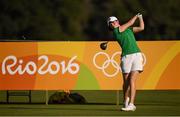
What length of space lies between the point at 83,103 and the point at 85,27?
85.7 m

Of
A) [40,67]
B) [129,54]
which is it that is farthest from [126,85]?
[40,67]

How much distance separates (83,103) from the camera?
23.9 metres

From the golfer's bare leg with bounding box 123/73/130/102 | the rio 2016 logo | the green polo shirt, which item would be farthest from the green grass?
the green polo shirt

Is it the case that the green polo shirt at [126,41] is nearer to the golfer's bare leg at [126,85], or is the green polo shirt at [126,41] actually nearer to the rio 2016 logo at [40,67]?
the golfer's bare leg at [126,85]

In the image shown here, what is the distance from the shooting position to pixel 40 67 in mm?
23406

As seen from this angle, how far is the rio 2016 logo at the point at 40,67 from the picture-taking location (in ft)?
76.7

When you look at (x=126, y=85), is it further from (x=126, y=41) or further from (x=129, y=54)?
(x=126, y=41)

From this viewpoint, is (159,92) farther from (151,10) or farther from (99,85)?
(151,10)

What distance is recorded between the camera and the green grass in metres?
20.2

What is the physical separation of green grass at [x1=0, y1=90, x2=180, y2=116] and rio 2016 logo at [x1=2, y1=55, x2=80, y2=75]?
78 centimetres

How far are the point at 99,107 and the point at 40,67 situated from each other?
1.94m

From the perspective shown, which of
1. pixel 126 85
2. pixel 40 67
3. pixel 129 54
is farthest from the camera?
pixel 40 67

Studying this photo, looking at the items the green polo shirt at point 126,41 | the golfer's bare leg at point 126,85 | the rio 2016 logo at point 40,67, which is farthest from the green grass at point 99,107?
the green polo shirt at point 126,41

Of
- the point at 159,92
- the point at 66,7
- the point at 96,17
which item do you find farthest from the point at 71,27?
the point at 159,92
